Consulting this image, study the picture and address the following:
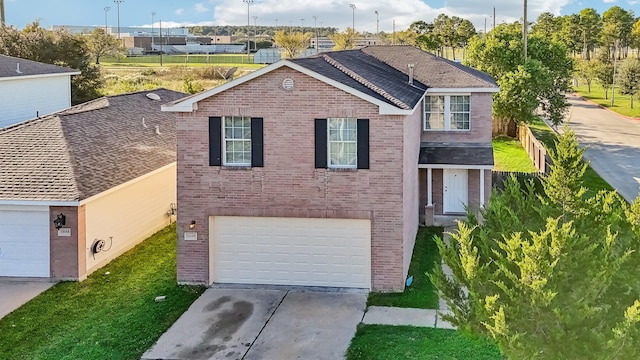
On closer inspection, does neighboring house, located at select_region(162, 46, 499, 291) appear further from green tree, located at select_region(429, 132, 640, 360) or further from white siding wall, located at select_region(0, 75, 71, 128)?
white siding wall, located at select_region(0, 75, 71, 128)

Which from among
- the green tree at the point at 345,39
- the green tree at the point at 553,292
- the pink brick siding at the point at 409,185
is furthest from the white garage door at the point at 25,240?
the green tree at the point at 345,39

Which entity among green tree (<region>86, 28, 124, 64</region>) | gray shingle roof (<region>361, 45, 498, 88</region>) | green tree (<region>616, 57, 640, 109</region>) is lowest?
gray shingle roof (<region>361, 45, 498, 88</region>)

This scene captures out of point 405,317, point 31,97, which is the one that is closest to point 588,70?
point 31,97

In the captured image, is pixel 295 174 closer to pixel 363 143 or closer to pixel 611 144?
pixel 363 143

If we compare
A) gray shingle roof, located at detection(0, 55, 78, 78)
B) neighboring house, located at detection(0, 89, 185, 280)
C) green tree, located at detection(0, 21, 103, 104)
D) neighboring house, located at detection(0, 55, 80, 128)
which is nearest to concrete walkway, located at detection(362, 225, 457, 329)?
neighboring house, located at detection(0, 89, 185, 280)

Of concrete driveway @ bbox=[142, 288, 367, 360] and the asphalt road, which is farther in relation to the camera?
the asphalt road

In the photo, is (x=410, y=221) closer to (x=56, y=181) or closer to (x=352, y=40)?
(x=56, y=181)

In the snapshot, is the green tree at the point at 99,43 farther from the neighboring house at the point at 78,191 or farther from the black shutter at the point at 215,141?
the black shutter at the point at 215,141
